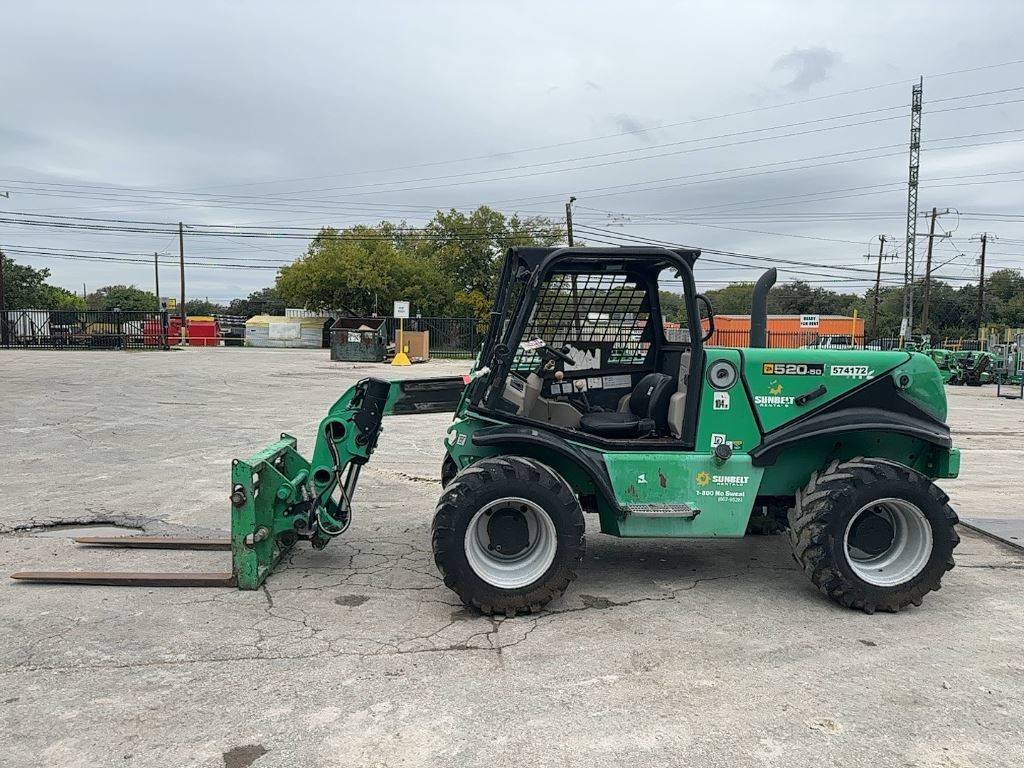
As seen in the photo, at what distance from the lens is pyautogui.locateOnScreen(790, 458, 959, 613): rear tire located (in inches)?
177

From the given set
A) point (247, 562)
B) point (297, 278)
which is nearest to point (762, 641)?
point (247, 562)

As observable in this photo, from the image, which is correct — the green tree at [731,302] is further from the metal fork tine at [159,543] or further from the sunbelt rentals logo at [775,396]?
the metal fork tine at [159,543]

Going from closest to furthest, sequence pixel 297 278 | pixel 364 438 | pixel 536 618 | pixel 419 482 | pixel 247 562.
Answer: pixel 536 618, pixel 247 562, pixel 364 438, pixel 419 482, pixel 297 278

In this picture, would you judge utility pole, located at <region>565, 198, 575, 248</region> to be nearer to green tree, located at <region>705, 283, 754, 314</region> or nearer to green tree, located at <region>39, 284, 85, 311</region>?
green tree, located at <region>705, 283, 754, 314</region>

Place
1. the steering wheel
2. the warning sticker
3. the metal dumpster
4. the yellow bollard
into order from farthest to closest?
1. the metal dumpster
2. the yellow bollard
3. the warning sticker
4. the steering wheel

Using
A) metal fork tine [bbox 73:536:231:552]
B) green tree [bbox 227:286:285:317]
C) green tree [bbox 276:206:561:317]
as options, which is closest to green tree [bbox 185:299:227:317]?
green tree [bbox 227:286:285:317]

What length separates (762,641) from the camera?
4160mm

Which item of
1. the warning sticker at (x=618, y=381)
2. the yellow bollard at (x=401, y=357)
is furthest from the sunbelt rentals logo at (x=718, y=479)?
the yellow bollard at (x=401, y=357)

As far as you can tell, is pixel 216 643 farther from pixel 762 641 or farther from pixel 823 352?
pixel 823 352

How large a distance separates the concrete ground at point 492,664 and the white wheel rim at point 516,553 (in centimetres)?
25

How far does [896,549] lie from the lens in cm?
474

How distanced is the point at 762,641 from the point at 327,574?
285 cm

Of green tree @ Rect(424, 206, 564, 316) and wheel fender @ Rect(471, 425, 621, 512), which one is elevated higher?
green tree @ Rect(424, 206, 564, 316)

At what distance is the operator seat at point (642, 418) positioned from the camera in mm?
4926
